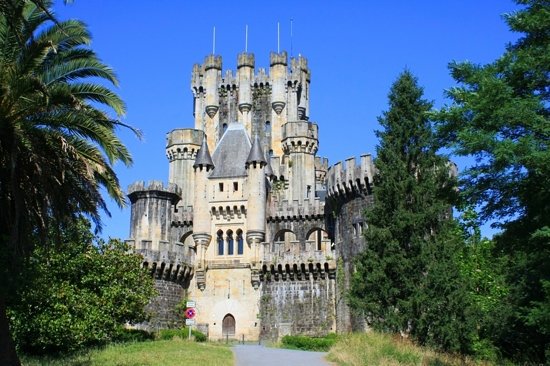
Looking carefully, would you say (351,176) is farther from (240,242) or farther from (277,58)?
(277,58)

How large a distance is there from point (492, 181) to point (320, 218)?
32.0m

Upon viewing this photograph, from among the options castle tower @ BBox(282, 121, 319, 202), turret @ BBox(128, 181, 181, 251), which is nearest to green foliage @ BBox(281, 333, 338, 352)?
turret @ BBox(128, 181, 181, 251)

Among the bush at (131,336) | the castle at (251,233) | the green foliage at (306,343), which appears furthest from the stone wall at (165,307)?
the green foliage at (306,343)

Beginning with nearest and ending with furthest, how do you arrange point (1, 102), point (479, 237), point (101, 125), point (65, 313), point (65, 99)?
point (1, 102) < point (65, 99) < point (101, 125) < point (65, 313) < point (479, 237)

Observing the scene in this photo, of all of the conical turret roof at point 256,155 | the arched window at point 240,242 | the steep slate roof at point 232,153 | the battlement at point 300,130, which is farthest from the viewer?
the battlement at point 300,130

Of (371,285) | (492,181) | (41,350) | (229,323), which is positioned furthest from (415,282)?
(229,323)

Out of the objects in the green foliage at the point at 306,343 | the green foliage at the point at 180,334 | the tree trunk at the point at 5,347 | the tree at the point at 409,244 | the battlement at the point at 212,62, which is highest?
the battlement at the point at 212,62

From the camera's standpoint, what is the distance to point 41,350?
29625 mm

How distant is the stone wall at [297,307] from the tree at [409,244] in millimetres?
16792

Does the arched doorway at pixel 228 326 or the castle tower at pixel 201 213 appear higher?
the castle tower at pixel 201 213

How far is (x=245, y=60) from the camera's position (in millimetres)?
63406

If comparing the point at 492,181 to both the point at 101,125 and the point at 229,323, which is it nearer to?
the point at 101,125

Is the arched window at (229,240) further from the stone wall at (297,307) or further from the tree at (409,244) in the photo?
the tree at (409,244)

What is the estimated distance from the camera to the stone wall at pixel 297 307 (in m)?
45.1
